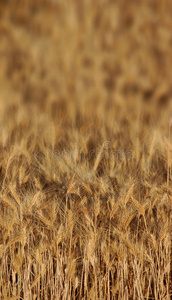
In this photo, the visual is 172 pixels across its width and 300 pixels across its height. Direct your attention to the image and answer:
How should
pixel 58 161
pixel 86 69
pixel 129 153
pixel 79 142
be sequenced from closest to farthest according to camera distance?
pixel 58 161, pixel 129 153, pixel 79 142, pixel 86 69

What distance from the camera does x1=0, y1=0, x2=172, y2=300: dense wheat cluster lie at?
111 centimetres

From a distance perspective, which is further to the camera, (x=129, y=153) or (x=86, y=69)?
(x=86, y=69)

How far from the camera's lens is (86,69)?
2732 mm

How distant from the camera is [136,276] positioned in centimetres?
115

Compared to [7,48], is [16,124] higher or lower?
lower

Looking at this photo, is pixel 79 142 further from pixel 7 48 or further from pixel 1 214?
pixel 7 48

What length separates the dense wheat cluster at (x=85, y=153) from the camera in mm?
1113

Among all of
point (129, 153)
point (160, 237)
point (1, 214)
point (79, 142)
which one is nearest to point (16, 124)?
point (79, 142)

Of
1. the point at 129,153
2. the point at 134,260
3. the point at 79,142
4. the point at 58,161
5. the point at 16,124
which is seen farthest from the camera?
the point at 16,124

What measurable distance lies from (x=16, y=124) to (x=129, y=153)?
→ 1.94 ft

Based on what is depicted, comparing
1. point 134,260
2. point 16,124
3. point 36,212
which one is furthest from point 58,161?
point 16,124

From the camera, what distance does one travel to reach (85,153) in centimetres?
150

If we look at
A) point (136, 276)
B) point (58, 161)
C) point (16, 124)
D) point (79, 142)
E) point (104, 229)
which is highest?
point (16, 124)

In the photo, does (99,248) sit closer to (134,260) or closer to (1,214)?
(134,260)
